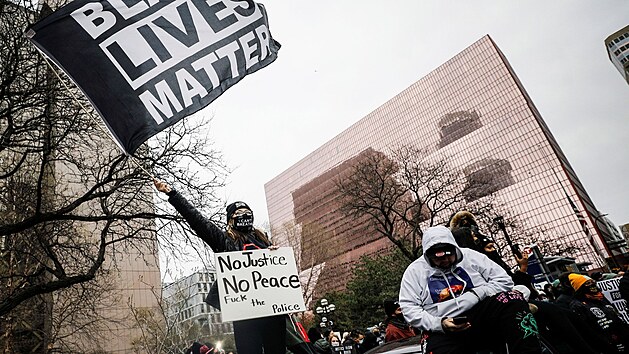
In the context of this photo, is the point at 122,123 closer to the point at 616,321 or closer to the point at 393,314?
the point at 393,314

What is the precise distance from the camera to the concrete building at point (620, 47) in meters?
124

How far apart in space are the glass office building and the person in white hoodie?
1713 inches

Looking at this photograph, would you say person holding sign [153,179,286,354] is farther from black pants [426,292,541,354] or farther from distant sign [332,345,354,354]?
distant sign [332,345,354,354]

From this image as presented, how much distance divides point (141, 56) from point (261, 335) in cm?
263

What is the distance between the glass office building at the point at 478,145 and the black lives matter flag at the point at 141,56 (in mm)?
42735

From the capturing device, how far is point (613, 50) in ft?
425

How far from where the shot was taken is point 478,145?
66.1m

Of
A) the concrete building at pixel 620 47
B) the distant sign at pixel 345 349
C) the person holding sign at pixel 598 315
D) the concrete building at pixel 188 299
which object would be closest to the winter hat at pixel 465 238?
the person holding sign at pixel 598 315

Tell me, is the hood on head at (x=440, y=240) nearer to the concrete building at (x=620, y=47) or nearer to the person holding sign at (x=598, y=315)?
the person holding sign at (x=598, y=315)

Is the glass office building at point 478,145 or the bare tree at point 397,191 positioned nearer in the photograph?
the bare tree at point 397,191

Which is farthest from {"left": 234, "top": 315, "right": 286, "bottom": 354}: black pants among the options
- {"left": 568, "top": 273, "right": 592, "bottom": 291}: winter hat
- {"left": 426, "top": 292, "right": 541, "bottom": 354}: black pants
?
{"left": 568, "top": 273, "right": 592, "bottom": 291}: winter hat

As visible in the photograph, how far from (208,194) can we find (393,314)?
4903 mm

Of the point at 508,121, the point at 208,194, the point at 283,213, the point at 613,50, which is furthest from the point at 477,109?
the point at 613,50

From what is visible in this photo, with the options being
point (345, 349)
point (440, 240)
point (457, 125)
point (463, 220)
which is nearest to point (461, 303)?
point (440, 240)
